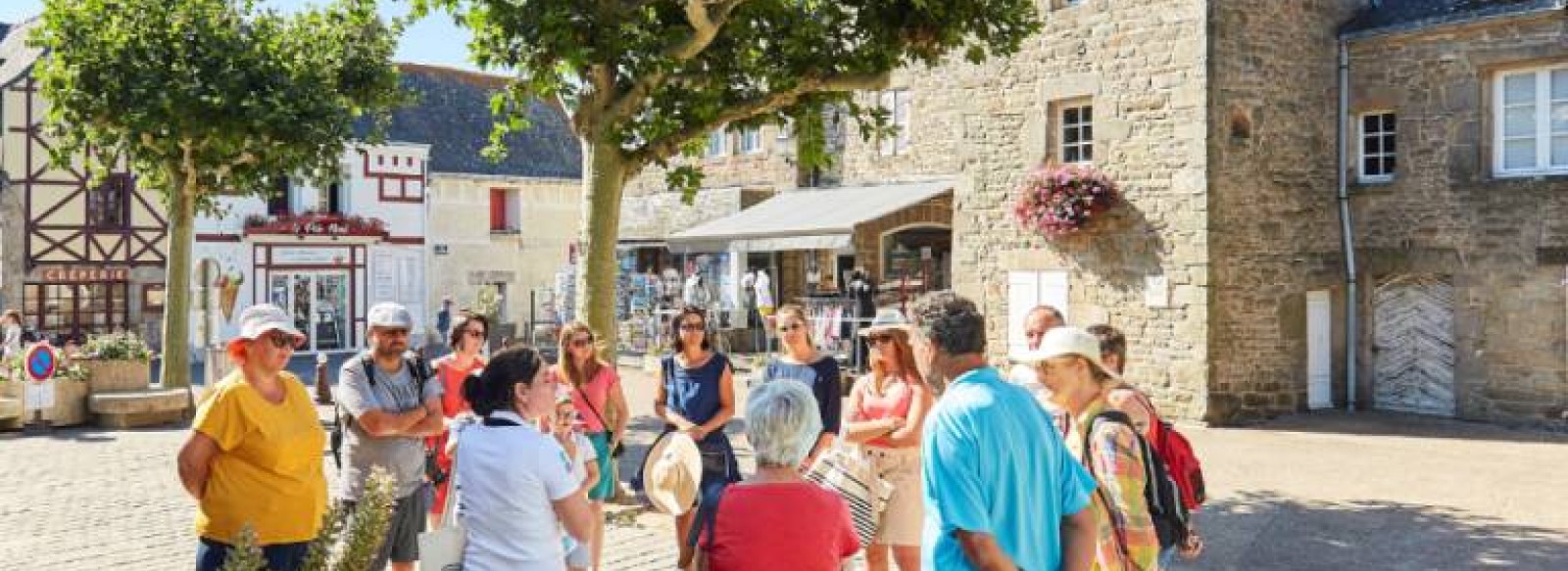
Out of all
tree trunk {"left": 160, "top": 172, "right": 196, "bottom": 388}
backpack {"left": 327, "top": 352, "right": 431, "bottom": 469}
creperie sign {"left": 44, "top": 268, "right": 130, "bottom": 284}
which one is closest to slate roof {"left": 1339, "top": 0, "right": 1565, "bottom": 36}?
backpack {"left": 327, "top": 352, "right": 431, "bottom": 469}

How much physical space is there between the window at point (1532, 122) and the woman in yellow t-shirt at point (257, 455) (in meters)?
14.3

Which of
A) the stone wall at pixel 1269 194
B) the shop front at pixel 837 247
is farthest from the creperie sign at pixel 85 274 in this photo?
the stone wall at pixel 1269 194

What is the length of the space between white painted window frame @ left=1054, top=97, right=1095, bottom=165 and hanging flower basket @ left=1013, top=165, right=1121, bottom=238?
323 mm

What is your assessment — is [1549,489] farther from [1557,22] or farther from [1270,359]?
[1557,22]

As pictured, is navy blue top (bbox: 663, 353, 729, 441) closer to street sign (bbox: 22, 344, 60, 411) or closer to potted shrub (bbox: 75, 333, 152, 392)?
street sign (bbox: 22, 344, 60, 411)

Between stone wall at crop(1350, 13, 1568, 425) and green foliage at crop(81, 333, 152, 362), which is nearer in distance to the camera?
stone wall at crop(1350, 13, 1568, 425)

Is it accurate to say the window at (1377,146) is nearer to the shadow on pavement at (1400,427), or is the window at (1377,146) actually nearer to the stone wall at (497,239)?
the shadow on pavement at (1400,427)

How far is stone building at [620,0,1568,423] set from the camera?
46.3ft

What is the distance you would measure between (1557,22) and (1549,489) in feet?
20.7

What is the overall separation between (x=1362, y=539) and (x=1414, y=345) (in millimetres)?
8232

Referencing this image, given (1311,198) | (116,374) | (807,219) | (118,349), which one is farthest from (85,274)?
(1311,198)

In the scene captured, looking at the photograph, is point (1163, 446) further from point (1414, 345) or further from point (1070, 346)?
point (1414, 345)

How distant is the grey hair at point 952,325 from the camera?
3443 millimetres

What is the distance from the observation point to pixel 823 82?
9.70 meters
